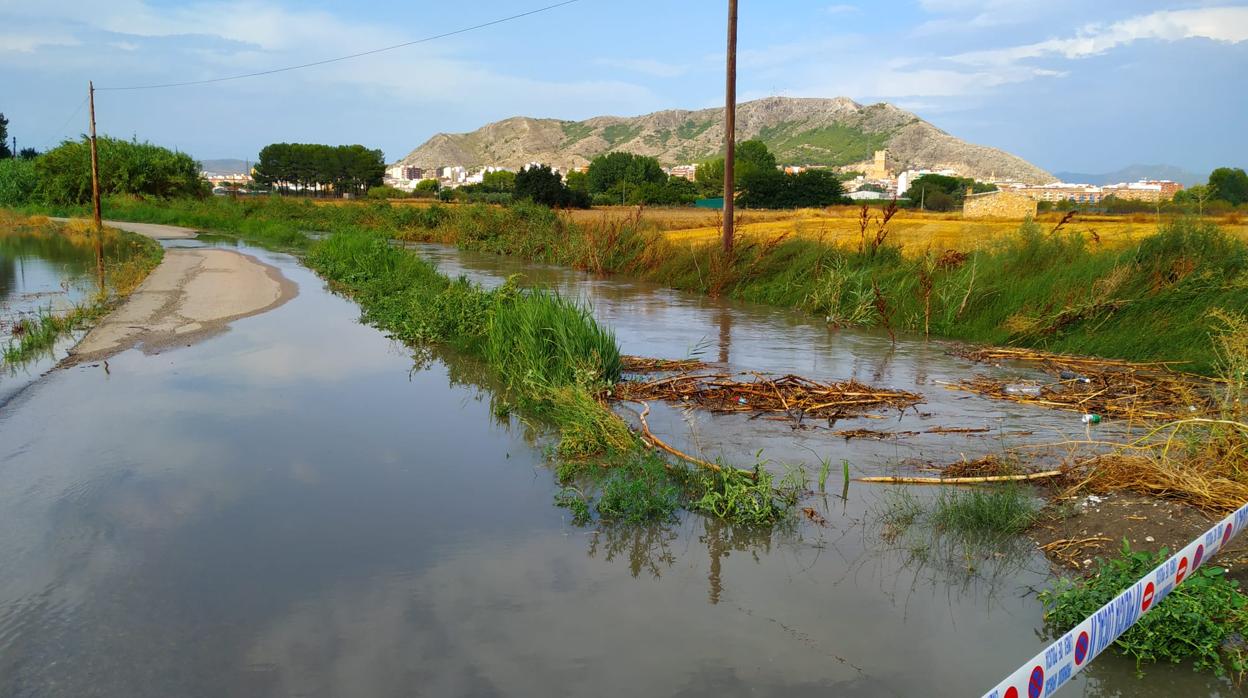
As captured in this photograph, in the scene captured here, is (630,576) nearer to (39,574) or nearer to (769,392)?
(39,574)

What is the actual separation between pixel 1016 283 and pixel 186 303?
572 inches

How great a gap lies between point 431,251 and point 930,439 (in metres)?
26.7

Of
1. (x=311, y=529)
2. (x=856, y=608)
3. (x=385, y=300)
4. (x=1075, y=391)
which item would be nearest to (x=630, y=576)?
(x=856, y=608)

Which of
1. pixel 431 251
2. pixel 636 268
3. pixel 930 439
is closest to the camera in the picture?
pixel 930 439

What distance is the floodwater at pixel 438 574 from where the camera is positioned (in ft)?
13.4

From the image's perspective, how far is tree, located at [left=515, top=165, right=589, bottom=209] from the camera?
54031 mm

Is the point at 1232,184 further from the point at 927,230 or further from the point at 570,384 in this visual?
the point at 570,384

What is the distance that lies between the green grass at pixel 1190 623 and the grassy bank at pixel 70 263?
12.0 meters

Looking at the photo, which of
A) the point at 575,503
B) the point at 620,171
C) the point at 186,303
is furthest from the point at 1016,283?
the point at 620,171

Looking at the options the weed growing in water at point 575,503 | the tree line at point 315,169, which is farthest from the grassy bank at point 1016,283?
the tree line at point 315,169

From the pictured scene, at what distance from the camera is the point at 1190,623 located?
398 cm

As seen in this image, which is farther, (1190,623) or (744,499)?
(744,499)

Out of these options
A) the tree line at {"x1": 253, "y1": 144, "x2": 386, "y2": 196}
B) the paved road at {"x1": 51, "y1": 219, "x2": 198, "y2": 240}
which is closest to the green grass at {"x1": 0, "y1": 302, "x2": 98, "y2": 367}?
the paved road at {"x1": 51, "y1": 219, "x2": 198, "y2": 240}

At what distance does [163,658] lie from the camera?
4.15 metres
